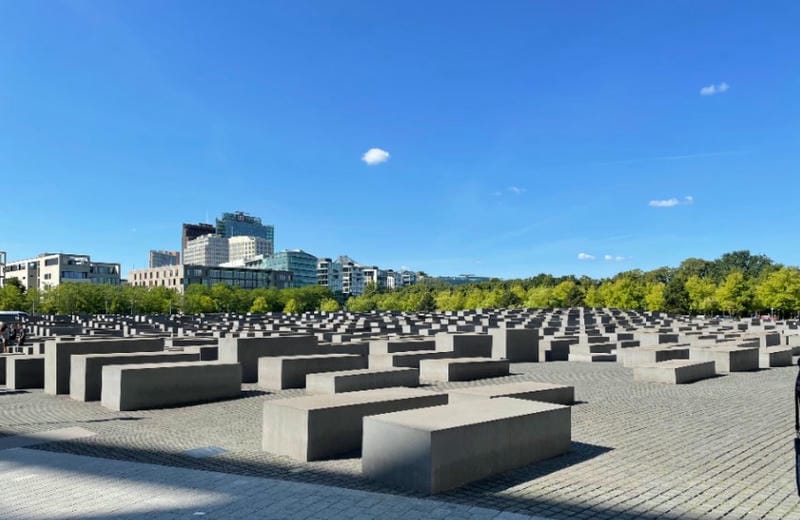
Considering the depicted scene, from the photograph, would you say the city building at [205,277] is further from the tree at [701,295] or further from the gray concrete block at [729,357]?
the gray concrete block at [729,357]

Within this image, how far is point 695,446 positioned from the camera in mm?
8750

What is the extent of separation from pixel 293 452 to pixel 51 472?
2.91 m

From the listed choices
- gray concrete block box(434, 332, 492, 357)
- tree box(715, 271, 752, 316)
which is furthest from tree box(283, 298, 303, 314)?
gray concrete block box(434, 332, 492, 357)

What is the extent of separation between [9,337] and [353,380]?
20.4 m

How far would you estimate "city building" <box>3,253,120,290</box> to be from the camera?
129m

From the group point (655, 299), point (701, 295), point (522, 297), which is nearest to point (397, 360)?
point (655, 299)

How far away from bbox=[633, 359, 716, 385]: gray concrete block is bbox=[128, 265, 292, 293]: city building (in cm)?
12537

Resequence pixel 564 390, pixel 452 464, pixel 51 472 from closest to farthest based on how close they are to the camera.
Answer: pixel 452 464 → pixel 51 472 → pixel 564 390

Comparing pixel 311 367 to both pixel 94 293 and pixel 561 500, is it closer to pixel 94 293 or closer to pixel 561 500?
pixel 561 500

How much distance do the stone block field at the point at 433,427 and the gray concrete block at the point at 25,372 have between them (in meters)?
0.04

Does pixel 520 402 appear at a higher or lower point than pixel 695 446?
higher

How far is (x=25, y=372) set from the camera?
16.3m

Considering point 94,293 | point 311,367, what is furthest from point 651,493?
point 94,293

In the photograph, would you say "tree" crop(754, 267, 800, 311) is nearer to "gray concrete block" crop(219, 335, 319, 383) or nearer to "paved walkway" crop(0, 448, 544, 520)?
"gray concrete block" crop(219, 335, 319, 383)
